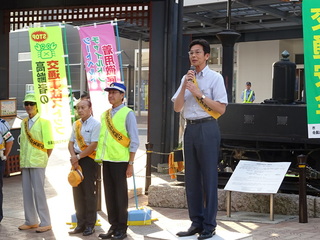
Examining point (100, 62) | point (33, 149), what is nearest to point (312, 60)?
point (33, 149)

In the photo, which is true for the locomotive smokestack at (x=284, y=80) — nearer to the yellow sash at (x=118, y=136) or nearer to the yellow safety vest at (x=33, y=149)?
the yellow sash at (x=118, y=136)

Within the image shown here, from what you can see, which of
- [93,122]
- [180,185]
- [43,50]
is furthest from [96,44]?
[93,122]

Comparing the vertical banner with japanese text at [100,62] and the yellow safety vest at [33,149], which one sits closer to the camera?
the yellow safety vest at [33,149]

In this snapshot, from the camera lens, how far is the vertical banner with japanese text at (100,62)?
11570 mm

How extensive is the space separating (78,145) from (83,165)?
10.1 inches

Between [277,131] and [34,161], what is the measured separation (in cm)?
416

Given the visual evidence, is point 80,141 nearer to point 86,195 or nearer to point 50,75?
point 86,195

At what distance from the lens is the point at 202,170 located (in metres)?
6.12

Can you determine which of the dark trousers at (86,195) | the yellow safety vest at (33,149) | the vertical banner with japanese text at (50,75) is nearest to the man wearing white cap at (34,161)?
the yellow safety vest at (33,149)

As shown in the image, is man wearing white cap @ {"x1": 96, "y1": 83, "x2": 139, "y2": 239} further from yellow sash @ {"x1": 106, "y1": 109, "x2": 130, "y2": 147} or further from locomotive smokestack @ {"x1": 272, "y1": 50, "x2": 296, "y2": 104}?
locomotive smokestack @ {"x1": 272, "y1": 50, "x2": 296, "y2": 104}

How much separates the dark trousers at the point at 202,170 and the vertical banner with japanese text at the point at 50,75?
620cm

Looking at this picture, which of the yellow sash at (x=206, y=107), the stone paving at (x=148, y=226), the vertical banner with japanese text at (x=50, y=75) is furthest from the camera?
the vertical banner with japanese text at (x=50, y=75)

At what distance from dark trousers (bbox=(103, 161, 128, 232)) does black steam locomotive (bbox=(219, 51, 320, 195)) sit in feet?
10.2

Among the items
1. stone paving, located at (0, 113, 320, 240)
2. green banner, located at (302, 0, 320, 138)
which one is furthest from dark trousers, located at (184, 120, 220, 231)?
green banner, located at (302, 0, 320, 138)
